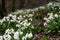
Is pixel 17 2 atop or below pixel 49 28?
below

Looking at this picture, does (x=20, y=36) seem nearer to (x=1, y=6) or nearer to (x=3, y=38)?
(x=3, y=38)

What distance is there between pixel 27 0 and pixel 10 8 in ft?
19.9

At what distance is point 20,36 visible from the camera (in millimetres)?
5871

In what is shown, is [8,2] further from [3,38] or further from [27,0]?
[3,38]

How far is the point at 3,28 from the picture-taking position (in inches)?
333

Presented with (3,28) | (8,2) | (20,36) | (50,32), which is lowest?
(8,2)

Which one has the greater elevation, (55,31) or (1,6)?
(55,31)

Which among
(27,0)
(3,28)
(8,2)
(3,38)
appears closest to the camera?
(3,38)

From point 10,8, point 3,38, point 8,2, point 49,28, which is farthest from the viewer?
point 8,2

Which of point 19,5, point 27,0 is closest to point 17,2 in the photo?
point 19,5

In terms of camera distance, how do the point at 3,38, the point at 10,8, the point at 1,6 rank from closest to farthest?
the point at 3,38
the point at 1,6
the point at 10,8

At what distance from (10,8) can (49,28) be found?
1623 centimetres

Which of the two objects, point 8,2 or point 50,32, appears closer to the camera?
point 50,32

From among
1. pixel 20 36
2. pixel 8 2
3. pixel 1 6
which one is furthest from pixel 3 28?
pixel 8 2
